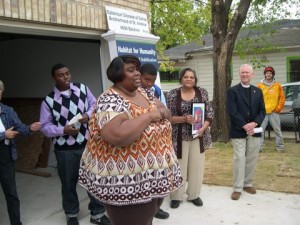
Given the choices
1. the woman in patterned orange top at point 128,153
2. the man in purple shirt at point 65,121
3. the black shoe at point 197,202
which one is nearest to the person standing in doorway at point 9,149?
the man in purple shirt at point 65,121

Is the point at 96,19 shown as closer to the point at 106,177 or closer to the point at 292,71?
the point at 106,177

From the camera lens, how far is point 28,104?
7691 mm

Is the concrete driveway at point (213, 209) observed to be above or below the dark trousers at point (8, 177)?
below

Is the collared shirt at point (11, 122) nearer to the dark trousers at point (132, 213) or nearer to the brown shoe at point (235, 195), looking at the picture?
the dark trousers at point (132, 213)

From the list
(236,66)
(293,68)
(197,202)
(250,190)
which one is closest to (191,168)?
(197,202)

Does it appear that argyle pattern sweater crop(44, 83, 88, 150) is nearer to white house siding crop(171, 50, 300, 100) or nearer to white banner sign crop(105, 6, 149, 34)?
white banner sign crop(105, 6, 149, 34)

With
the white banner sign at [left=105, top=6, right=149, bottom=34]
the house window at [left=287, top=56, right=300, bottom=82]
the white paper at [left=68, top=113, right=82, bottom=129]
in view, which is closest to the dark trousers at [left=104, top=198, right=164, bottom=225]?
the white paper at [left=68, top=113, right=82, bottom=129]

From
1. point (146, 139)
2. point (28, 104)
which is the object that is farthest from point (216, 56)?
point (146, 139)

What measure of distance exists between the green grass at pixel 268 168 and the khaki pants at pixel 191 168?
1093 mm

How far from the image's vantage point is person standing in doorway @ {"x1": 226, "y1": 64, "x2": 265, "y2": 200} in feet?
16.4

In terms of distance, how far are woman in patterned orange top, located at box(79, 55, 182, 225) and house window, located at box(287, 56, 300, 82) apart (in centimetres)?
1460

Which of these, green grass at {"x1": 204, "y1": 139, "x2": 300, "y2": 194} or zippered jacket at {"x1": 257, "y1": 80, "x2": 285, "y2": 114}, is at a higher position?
zippered jacket at {"x1": 257, "y1": 80, "x2": 285, "y2": 114}

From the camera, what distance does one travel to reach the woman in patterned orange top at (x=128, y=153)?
7.50 ft

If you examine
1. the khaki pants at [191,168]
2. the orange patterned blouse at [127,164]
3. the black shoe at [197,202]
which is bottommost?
the black shoe at [197,202]
